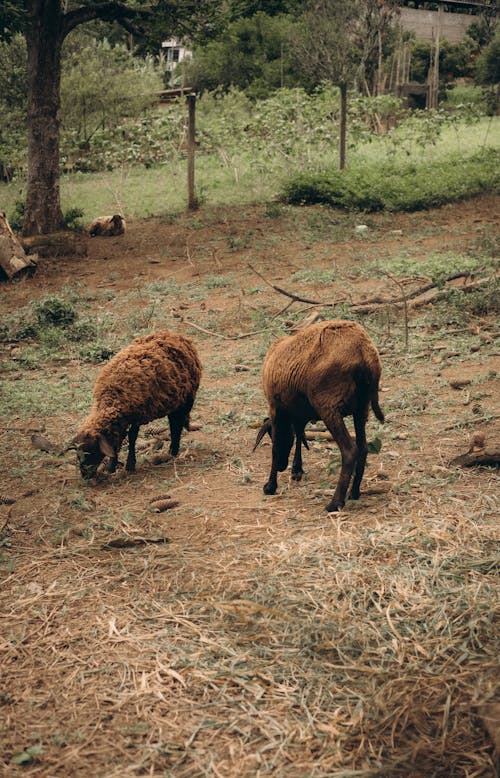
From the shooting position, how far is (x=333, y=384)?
18.2 feet

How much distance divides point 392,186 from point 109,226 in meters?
5.57

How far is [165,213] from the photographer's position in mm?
17406

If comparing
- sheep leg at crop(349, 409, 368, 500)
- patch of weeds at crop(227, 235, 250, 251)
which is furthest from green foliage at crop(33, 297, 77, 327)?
sheep leg at crop(349, 409, 368, 500)

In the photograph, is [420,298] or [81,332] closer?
[420,298]

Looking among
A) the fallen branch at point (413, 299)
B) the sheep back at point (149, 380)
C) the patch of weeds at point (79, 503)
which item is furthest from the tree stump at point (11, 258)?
the patch of weeds at point (79, 503)

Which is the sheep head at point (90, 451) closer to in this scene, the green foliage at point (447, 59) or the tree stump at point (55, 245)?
the tree stump at point (55, 245)

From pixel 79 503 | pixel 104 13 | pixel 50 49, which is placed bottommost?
pixel 79 503

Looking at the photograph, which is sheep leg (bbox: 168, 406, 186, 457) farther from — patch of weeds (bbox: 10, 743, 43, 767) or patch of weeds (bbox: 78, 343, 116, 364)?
patch of weeds (bbox: 10, 743, 43, 767)

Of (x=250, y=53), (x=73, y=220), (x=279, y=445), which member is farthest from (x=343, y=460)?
(x=250, y=53)

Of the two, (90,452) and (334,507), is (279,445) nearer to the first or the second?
(334,507)

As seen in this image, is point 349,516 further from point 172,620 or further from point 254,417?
point 254,417

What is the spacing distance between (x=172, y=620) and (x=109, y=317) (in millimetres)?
8271

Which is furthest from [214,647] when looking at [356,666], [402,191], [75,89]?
[75,89]

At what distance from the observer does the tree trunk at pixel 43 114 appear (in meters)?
15.4
